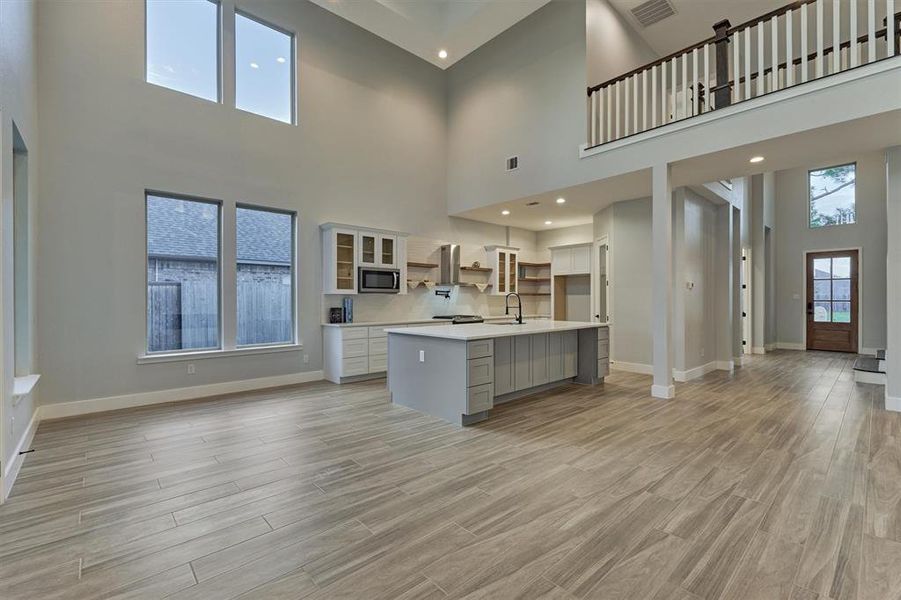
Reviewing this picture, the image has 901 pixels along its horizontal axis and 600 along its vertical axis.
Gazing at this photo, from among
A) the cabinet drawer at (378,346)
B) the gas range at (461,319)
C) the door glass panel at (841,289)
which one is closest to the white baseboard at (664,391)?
the gas range at (461,319)

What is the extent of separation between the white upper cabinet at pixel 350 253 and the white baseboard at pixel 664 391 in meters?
4.27

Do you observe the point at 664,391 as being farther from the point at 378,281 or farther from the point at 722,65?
the point at 378,281

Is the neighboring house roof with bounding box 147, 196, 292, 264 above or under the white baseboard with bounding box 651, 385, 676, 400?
above

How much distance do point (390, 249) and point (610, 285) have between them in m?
3.87

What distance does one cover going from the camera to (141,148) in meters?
4.85

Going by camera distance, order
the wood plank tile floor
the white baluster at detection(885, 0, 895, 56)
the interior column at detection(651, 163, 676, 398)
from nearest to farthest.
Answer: the wood plank tile floor → the white baluster at detection(885, 0, 895, 56) → the interior column at detection(651, 163, 676, 398)

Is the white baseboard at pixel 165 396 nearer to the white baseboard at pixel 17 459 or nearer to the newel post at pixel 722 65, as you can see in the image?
the white baseboard at pixel 17 459

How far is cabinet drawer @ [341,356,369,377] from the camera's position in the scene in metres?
5.97

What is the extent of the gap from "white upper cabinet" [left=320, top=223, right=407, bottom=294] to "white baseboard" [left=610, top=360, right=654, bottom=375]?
13.6ft

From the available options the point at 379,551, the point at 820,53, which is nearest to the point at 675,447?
the point at 379,551

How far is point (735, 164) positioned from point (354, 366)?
226 inches

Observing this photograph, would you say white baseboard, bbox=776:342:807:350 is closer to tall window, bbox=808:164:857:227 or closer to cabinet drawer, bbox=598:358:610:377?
tall window, bbox=808:164:857:227

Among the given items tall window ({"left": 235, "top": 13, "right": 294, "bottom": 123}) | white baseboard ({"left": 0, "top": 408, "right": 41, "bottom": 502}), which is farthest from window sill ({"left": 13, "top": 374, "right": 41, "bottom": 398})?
tall window ({"left": 235, "top": 13, "right": 294, "bottom": 123})

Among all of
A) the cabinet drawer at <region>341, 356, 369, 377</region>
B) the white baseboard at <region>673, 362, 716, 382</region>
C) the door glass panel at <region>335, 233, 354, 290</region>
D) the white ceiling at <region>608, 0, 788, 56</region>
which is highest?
the white ceiling at <region>608, 0, 788, 56</region>
